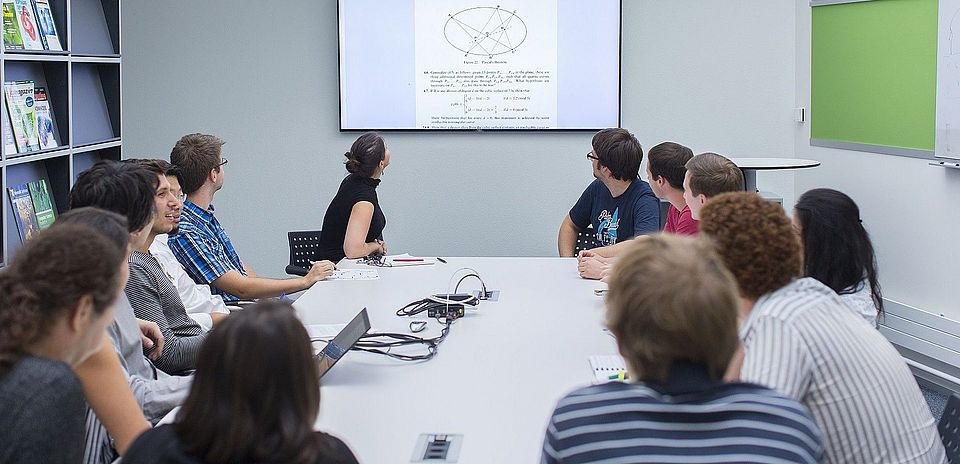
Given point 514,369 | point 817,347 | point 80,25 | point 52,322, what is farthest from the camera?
point 80,25

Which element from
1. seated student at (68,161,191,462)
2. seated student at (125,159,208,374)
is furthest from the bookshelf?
seated student at (68,161,191,462)

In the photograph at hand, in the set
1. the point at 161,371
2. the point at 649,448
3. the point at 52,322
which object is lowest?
the point at 161,371

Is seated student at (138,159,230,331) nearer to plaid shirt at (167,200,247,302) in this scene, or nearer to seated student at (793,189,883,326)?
plaid shirt at (167,200,247,302)

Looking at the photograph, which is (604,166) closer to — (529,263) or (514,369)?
(529,263)

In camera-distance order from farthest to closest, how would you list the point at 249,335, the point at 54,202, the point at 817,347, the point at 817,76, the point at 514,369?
the point at 817,76, the point at 54,202, the point at 514,369, the point at 817,347, the point at 249,335

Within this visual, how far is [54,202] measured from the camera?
4.23 m

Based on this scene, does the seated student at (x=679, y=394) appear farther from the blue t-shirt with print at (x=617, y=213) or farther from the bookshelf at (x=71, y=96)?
the blue t-shirt with print at (x=617, y=213)

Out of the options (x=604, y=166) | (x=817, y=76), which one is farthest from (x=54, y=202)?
(x=817, y=76)

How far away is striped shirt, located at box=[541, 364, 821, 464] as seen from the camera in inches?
55.5

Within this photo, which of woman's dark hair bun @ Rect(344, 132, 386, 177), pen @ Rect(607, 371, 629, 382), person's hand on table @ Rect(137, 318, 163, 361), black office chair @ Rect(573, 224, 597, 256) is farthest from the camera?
black office chair @ Rect(573, 224, 597, 256)

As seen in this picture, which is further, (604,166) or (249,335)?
(604,166)

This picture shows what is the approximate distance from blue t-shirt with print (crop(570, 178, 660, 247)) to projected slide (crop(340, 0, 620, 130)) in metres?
1.11

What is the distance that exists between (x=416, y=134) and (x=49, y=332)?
454 cm

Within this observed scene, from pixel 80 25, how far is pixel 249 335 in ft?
12.2
